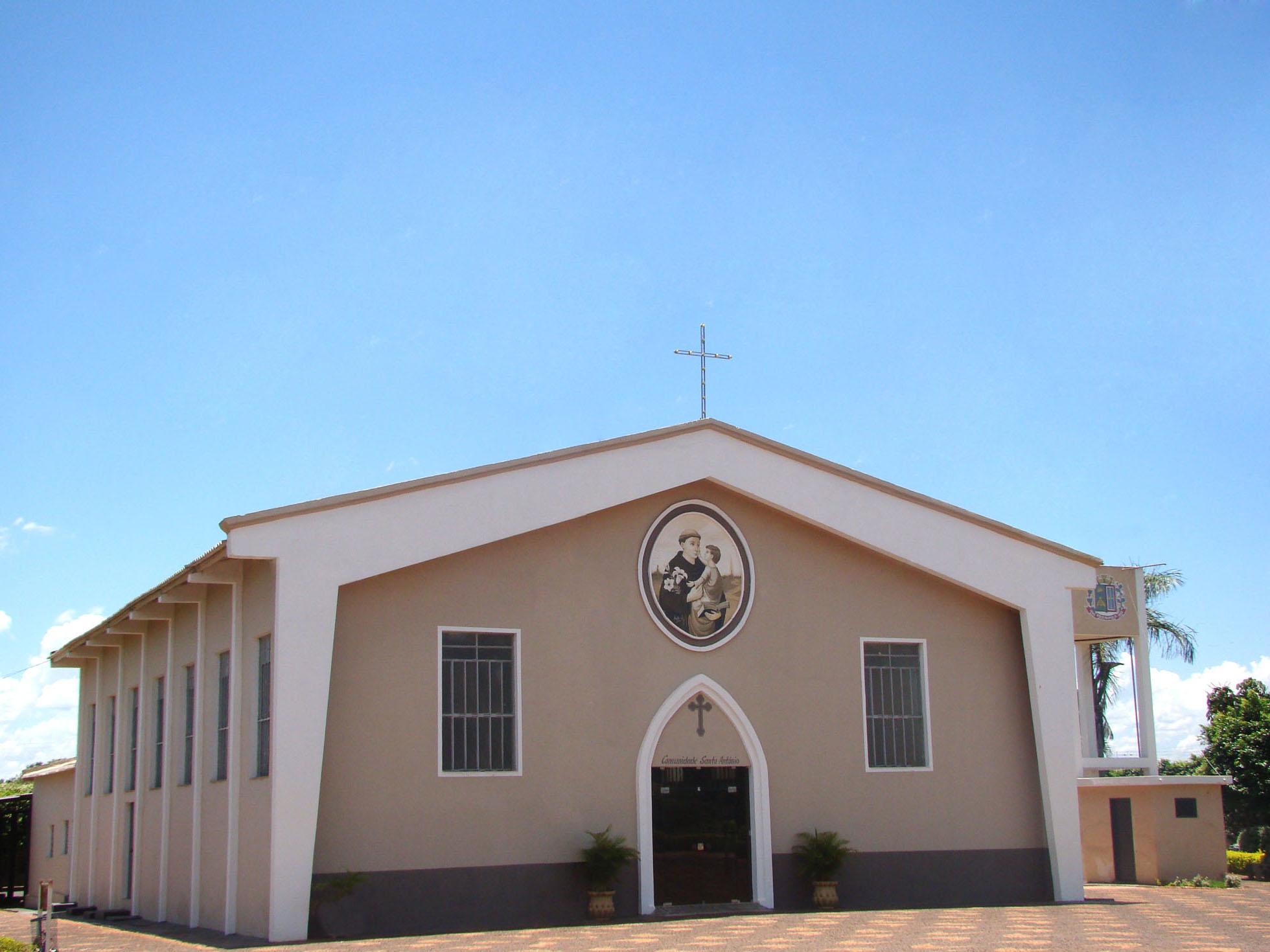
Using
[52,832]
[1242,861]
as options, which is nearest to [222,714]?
[52,832]

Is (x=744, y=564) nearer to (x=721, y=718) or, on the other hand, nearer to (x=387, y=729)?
(x=721, y=718)

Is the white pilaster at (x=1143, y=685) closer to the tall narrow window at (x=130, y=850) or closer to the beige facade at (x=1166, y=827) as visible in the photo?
the beige facade at (x=1166, y=827)

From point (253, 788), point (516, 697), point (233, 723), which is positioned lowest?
point (253, 788)

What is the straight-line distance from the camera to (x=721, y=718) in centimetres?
1894

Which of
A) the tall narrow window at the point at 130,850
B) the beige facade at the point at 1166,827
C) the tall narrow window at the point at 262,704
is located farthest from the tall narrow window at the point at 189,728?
the beige facade at the point at 1166,827

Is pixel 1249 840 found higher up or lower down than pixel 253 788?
lower down

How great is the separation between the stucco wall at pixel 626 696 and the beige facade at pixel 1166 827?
5366 millimetres

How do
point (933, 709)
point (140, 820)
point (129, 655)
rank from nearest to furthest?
point (933, 709) < point (140, 820) < point (129, 655)

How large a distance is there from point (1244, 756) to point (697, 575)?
22215mm

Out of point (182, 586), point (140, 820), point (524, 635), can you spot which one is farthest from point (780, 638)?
point (140, 820)

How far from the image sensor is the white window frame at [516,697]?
17.1m

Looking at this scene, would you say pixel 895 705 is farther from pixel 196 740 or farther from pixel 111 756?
pixel 111 756

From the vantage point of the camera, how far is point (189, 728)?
19906 millimetres

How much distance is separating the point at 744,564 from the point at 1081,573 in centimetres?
569
